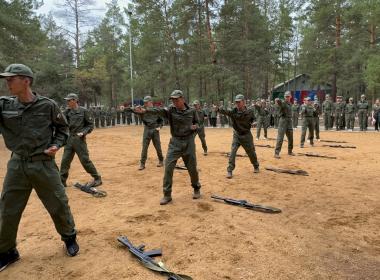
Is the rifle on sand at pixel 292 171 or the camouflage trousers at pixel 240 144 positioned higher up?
the camouflage trousers at pixel 240 144

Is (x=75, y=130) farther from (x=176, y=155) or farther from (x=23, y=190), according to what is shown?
(x=23, y=190)

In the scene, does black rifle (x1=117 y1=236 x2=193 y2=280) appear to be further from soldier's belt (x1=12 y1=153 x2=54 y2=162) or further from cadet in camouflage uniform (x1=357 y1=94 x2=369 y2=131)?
cadet in camouflage uniform (x1=357 y1=94 x2=369 y2=131)

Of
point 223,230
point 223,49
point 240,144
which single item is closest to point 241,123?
point 240,144

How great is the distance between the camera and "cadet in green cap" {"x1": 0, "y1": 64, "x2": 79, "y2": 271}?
4004mm

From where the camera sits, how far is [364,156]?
11461 mm

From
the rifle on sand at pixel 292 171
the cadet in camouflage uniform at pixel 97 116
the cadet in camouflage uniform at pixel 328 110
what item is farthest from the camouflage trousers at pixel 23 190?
the cadet in camouflage uniform at pixel 97 116

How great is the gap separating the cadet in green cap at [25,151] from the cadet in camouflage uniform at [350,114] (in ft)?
62.4

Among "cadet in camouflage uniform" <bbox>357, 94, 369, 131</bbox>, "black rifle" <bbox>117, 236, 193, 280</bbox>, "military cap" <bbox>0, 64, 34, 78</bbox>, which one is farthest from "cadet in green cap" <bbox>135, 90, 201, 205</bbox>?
"cadet in camouflage uniform" <bbox>357, 94, 369, 131</bbox>

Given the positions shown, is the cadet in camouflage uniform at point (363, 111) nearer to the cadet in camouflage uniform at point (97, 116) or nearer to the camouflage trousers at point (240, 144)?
the camouflage trousers at point (240, 144)

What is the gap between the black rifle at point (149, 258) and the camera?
152 inches

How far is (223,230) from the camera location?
5203 mm

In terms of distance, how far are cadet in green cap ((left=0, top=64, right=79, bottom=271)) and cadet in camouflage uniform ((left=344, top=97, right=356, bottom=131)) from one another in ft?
62.4

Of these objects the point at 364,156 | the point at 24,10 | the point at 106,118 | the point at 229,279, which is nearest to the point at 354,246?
the point at 229,279

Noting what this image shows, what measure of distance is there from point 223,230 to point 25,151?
9.29ft
